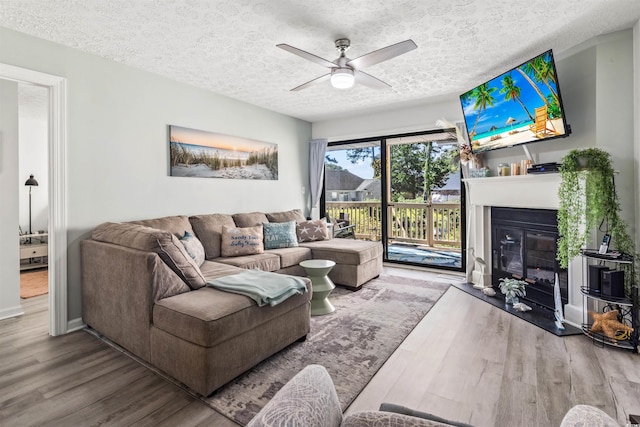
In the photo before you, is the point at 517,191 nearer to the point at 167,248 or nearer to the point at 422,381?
the point at 422,381

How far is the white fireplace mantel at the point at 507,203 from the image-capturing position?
2775mm

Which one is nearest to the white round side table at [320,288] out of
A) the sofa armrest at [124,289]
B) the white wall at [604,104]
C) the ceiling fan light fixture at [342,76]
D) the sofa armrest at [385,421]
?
the sofa armrest at [124,289]

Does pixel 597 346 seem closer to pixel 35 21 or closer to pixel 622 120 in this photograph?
pixel 622 120

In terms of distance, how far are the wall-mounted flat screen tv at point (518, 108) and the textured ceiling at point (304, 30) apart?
23 cm

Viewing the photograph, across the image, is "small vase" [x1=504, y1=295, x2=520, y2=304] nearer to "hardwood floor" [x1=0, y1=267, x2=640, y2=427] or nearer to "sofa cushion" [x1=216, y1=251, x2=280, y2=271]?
"hardwood floor" [x1=0, y1=267, x2=640, y2=427]

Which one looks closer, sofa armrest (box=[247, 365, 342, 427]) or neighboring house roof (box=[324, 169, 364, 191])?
sofa armrest (box=[247, 365, 342, 427])

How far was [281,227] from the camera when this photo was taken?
423 centimetres

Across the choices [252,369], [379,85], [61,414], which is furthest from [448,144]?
[61,414]

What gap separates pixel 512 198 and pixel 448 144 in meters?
1.74

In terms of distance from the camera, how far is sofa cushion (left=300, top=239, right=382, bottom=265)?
3.83 m

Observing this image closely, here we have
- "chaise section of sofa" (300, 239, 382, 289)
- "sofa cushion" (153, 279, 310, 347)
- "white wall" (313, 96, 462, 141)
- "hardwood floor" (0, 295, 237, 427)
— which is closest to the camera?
"hardwood floor" (0, 295, 237, 427)

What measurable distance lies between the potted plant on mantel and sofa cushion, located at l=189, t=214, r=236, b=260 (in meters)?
3.37

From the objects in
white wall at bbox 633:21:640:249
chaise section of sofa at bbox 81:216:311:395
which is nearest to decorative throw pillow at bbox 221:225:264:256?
chaise section of sofa at bbox 81:216:311:395

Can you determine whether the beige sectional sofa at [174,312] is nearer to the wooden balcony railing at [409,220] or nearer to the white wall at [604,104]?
the white wall at [604,104]
